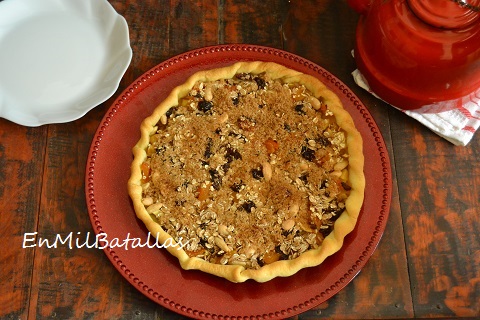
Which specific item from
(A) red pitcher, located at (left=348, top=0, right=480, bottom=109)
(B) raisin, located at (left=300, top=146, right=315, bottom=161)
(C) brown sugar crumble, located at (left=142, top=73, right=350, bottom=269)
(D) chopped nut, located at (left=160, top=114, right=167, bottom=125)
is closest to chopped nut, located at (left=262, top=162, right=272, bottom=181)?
(C) brown sugar crumble, located at (left=142, top=73, right=350, bottom=269)

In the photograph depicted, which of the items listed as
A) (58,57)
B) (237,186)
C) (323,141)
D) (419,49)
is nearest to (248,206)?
(237,186)

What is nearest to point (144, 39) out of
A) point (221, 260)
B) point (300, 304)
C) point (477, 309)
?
point (221, 260)

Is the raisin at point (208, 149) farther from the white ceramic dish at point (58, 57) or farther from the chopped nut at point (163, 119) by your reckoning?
the white ceramic dish at point (58, 57)

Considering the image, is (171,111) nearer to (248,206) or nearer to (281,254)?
(248,206)

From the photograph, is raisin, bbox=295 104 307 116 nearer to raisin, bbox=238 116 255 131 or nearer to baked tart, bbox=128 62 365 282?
baked tart, bbox=128 62 365 282

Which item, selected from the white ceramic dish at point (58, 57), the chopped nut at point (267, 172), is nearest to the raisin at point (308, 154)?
the chopped nut at point (267, 172)

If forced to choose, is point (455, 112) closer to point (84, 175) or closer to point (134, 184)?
point (134, 184)
